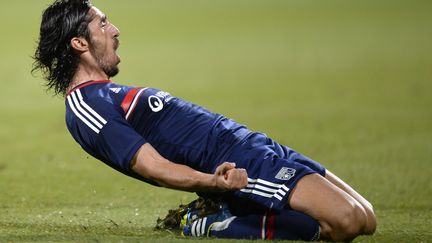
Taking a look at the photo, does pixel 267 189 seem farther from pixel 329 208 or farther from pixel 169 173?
pixel 169 173

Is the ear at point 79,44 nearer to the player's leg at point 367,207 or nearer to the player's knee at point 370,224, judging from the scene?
the player's leg at point 367,207

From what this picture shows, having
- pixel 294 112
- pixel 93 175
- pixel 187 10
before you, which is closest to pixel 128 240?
pixel 93 175

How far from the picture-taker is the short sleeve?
14.0 feet

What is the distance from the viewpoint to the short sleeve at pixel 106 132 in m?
4.27

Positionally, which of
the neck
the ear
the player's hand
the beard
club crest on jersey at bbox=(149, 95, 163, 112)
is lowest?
the player's hand

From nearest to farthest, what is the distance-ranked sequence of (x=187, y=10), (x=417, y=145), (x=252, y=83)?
1. (x=417, y=145)
2. (x=252, y=83)
3. (x=187, y=10)

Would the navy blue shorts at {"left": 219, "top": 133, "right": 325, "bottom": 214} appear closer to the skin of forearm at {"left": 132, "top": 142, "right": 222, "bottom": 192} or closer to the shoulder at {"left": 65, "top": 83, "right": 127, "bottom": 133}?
the skin of forearm at {"left": 132, "top": 142, "right": 222, "bottom": 192}

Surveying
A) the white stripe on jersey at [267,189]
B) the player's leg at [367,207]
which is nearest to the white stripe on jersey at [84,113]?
the white stripe on jersey at [267,189]

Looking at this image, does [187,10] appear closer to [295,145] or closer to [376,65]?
[376,65]

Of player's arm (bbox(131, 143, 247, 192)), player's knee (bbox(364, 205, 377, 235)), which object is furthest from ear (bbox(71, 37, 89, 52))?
player's knee (bbox(364, 205, 377, 235))

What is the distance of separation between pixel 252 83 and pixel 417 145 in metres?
4.87

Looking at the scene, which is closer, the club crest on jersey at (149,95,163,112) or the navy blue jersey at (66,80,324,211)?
the navy blue jersey at (66,80,324,211)

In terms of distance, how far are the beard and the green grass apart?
781 millimetres

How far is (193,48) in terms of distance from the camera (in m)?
15.9
